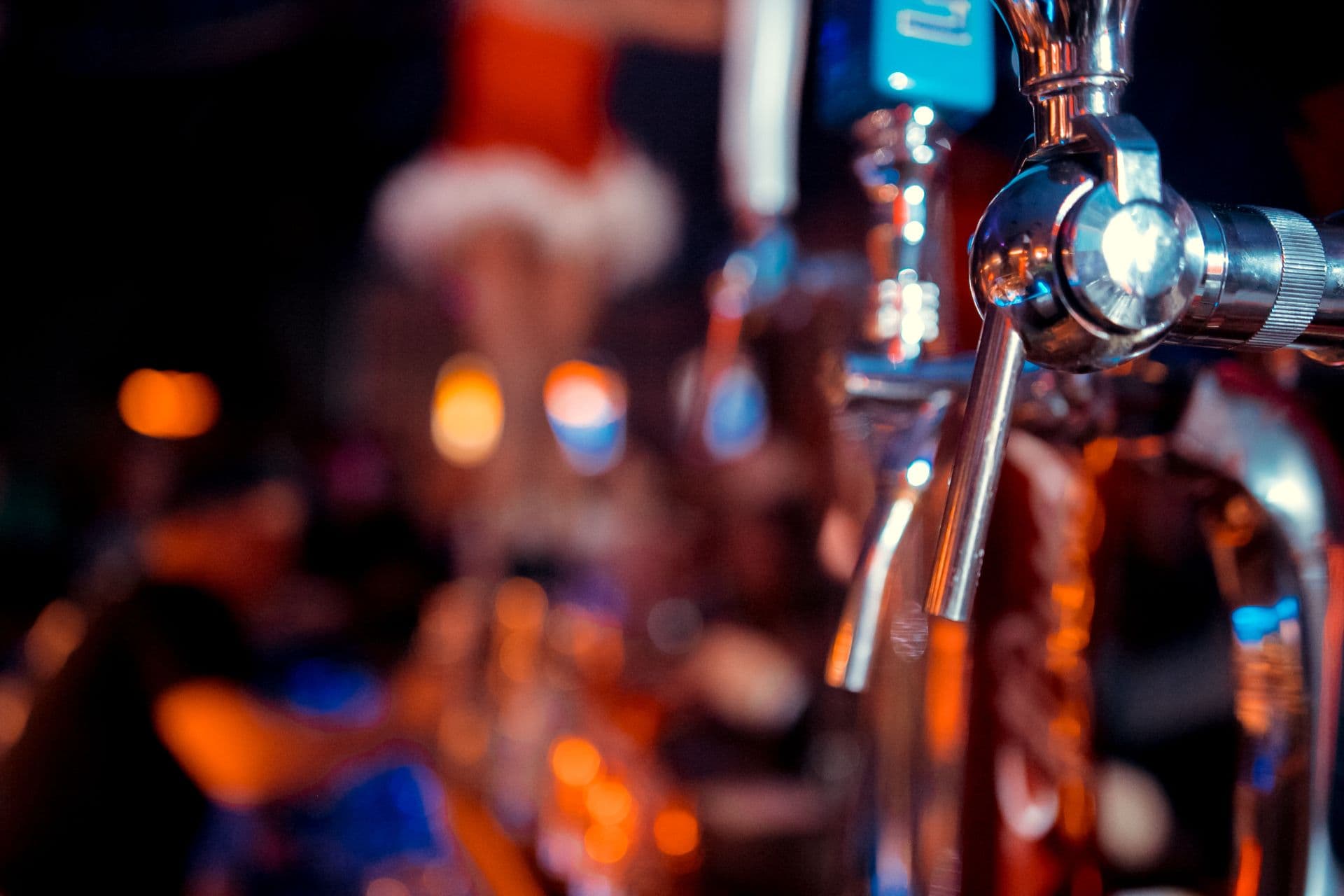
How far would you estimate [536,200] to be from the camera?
2453 mm

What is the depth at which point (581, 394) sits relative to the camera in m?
3.73

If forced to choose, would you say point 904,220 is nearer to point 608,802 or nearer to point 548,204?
point 608,802

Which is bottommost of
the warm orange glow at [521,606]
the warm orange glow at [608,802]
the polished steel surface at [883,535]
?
the warm orange glow at [608,802]

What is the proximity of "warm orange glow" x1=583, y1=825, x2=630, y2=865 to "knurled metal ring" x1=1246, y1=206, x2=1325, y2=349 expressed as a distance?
84 centimetres

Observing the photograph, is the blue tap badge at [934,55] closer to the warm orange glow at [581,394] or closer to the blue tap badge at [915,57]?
the blue tap badge at [915,57]

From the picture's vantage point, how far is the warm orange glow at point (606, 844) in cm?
97

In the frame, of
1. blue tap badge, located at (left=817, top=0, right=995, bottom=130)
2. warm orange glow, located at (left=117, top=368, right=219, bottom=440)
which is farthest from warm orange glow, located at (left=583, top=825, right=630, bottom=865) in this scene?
warm orange glow, located at (left=117, top=368, right=219, bottom=440)

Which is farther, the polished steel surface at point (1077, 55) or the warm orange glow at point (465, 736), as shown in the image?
the warm orange glow at point (465, 736)

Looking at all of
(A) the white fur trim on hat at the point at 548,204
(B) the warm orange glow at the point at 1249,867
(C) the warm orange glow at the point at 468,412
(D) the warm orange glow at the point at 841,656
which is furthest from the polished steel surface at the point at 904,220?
(C) the warm orange glow at the point at 468,412

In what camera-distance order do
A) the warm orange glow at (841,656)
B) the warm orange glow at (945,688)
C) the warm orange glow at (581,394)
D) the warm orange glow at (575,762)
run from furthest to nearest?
the warm orange glow at (581,394)
the warm orange glow at (575,762)
the warm orange glow at (945,688)
the warm orange glow at (841,656)

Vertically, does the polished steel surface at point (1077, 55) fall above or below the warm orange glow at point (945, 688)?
above

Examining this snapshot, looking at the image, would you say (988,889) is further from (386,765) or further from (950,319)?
(386,765)

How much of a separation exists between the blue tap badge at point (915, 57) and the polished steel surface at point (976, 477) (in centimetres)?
20

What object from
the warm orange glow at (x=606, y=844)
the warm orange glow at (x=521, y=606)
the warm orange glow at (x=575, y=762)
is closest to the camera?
the warm orange glow at (x=606, y=844)
